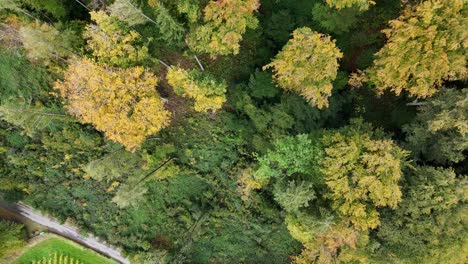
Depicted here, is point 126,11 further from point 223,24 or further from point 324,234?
point 324,234

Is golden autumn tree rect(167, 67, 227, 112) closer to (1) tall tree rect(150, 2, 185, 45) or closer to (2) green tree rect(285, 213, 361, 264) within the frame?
(1) tall tree rect(150, 2, 185, 45)

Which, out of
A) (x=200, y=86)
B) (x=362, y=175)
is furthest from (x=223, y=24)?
(x=362, y=175)

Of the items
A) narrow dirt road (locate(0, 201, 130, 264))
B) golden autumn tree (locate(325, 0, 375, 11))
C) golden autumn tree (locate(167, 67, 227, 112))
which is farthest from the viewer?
narrow dirt road (locate(0, 201, 130, 264))

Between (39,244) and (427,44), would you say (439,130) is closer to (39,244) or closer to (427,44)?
(427,44)

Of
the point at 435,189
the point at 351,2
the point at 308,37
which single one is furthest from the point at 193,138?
the point at 435,189

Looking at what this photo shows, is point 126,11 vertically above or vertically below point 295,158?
above

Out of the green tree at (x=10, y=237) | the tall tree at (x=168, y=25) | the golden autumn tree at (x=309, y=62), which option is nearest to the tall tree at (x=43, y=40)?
the tall tree at (x=168, y=25)

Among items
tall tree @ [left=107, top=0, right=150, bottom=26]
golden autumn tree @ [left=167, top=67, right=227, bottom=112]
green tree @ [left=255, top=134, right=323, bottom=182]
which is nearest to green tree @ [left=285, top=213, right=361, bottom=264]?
green tree @ [left=255, top=134, right=323, bottom=182]
